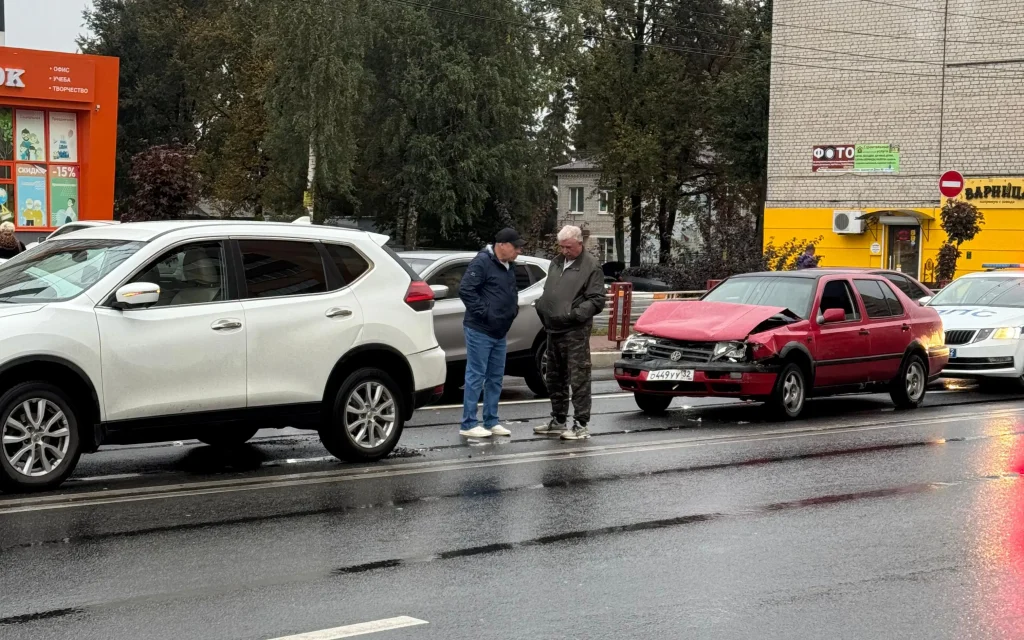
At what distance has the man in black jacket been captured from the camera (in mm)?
11609

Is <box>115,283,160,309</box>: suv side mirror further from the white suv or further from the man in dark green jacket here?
the man in dark green jacket

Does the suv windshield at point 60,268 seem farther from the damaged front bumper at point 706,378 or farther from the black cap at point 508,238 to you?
the damaged front bumper at point 706,378

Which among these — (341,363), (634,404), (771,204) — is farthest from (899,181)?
(341,363)

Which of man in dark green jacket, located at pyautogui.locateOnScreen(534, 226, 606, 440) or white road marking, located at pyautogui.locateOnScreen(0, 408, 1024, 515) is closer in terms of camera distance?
white road marking, located at pyautogui.locateOnScreen(0, 408, 1024, 515)

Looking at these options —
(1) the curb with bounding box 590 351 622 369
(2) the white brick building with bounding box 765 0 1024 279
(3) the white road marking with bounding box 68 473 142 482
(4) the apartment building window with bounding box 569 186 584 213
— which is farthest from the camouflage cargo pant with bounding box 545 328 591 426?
(4) the apartment building window with bounding box 569 186 584 213

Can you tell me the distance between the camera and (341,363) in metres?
10.1

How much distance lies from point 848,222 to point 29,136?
27.6 metres

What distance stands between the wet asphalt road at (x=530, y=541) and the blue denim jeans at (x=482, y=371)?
1.15ft

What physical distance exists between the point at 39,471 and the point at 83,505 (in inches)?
19.3

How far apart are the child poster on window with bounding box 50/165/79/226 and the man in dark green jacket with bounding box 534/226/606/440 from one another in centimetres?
1395

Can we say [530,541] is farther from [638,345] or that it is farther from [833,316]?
[833,316]

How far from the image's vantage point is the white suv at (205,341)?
28.2 feet

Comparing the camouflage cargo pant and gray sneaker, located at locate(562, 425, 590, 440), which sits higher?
the camouflage cargo pant

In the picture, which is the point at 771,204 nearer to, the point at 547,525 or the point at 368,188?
the point at 368,188
